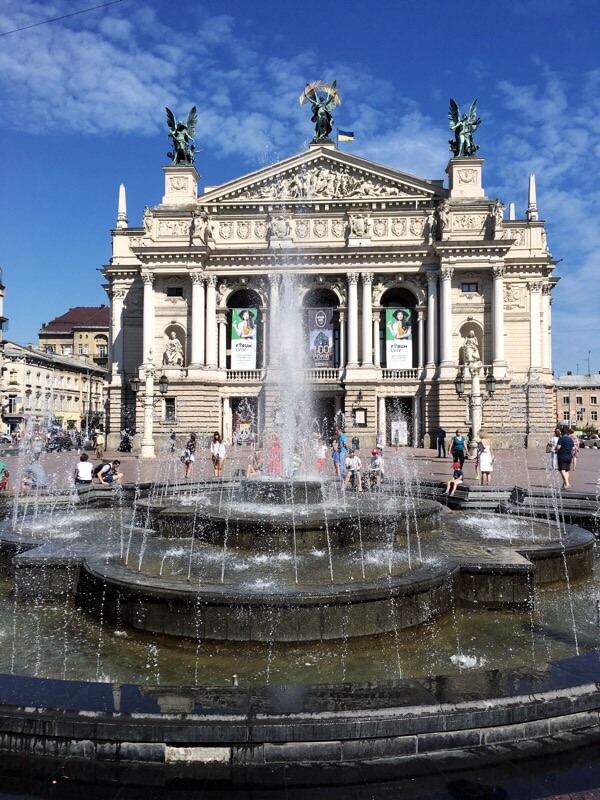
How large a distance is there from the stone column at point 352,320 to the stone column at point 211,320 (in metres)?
9.72

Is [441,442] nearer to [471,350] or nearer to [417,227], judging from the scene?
[471,350]

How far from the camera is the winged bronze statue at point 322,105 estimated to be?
4588cm

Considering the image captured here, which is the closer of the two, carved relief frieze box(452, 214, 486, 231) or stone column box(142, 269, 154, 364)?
carved relief frieze box(452, 214, 486, 231)

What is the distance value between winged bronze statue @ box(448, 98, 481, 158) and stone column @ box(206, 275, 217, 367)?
20179 millimetres

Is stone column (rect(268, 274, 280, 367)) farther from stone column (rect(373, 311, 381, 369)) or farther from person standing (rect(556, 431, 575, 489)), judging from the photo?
person standing (rect(556, 431, 575, 489))

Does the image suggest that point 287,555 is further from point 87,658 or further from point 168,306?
point 168,306

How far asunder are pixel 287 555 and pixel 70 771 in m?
5.42

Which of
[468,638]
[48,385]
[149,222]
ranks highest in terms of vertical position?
[149,222]

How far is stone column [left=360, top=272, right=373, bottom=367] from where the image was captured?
4181 centimetres

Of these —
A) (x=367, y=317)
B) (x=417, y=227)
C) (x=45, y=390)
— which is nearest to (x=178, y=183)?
(x=367, y=317)

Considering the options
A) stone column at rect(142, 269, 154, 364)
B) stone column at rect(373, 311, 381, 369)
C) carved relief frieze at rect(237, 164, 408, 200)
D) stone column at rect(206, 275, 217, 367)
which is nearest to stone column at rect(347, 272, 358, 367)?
stone column at rect(373, 311, 381, 369)

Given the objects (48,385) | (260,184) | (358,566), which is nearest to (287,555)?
(358,566)

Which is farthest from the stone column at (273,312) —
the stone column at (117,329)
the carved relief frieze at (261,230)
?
the stone column at (117,329)

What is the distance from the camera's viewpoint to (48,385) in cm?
7175
